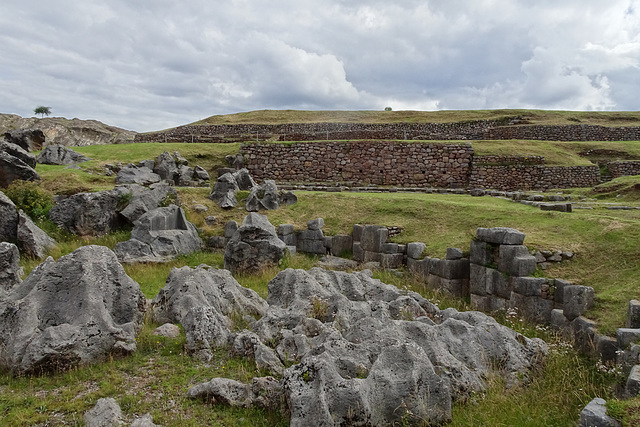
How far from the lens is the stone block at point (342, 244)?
57.5 ft

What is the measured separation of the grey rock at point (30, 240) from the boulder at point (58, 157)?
1212 cm

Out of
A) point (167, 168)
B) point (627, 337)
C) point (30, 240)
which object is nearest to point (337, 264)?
point (627, 337)

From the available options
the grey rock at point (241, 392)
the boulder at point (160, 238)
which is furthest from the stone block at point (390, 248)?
the grey rock at point (241, 392)

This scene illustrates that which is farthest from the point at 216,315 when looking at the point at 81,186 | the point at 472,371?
the point at 81,186

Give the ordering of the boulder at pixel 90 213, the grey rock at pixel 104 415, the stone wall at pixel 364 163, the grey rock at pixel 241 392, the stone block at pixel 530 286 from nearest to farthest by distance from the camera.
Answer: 1. the grey rock at pixel 104 415
2. the grey rock at pixel 241 392
3. the stone block at pixel 530 286
4. the boulder at pixel 90 213
5. the stone wall at pixel 364 163

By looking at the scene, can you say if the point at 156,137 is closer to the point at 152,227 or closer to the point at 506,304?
the point at 152,227

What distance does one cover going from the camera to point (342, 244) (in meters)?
17.6


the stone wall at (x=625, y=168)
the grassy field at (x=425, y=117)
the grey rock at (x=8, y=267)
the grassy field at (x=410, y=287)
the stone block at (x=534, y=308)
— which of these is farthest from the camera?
the grassy field at (x=425, y=117)

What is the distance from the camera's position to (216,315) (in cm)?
896

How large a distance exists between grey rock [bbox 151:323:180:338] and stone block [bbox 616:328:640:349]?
7963mm

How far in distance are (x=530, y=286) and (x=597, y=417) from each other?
5880 millimetres

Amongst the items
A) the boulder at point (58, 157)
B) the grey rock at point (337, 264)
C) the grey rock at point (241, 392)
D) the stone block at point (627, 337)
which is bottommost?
the grey rock at point (337, 264)

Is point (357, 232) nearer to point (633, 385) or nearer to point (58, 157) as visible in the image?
point (633, 385)

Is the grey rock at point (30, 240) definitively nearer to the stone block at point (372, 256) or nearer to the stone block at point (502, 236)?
the stone block at point (372, 256)
